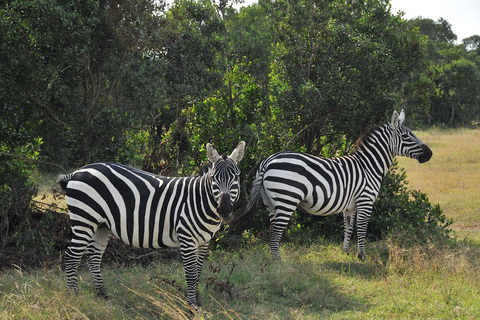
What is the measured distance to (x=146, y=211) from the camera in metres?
6.07

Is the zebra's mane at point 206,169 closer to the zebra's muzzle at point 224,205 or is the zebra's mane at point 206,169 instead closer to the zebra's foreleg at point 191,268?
the zebra's muzzle at point 224,205

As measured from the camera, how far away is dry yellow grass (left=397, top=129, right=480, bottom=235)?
1214 cm

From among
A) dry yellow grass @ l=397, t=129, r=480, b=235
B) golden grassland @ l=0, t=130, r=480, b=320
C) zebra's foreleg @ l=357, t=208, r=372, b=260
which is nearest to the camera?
golden grassland @ l=0, t=130, r=480, b=320

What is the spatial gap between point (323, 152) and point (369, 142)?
1893mm

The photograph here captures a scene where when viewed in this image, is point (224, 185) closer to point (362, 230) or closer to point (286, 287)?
point (286, 287)

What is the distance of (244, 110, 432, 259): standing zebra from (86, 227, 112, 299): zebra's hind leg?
7.39ft

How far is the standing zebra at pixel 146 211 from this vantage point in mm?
5852

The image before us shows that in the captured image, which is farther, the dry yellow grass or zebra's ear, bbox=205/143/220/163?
the dry yellow grass

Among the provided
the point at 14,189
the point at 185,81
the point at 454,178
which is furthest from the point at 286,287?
the point at 454,178

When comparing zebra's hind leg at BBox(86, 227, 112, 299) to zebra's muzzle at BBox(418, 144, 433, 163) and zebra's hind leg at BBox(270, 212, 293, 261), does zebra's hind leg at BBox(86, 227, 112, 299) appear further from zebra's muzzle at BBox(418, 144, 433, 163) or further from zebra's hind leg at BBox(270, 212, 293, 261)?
zebra's muzzle at BBox(418, 144, 433, 163)

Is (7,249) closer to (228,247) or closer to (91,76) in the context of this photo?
(91,76)

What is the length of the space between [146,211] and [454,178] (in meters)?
13.1

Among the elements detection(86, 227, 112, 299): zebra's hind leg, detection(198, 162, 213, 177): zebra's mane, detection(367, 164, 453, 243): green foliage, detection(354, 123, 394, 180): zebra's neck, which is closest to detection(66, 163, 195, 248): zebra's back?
detection(198, 162, 213, 177): zebra's mane

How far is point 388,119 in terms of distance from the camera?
9.70 meters
